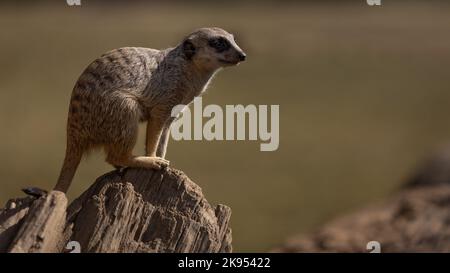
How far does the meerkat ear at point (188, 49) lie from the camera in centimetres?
918

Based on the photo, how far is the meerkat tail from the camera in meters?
8.34

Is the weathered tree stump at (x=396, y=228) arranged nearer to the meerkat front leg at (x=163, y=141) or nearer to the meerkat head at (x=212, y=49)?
the meerkat head at (x=212, y=49)

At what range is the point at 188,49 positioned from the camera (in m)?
9.21

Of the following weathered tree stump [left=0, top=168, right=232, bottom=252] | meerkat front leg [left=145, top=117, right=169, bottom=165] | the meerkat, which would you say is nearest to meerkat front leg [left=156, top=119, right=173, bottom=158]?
the meerkat

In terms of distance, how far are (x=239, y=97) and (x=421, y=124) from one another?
5073 mm

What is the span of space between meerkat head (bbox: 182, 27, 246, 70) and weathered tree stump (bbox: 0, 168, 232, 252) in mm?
1744

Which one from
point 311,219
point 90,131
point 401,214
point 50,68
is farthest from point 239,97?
point 90,131

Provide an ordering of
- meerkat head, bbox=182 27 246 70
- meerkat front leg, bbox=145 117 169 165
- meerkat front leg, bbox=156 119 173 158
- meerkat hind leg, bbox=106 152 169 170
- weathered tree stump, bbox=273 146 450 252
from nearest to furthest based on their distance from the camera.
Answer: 1. meerkat hind leg, bbox=106 152 169 170
2. meerkat front leg, bbox=145 117 169 165
3. meerkat front leg, bbox=156 119 173 158
4. meerkat head, bbox=182 27 246 70
5. weathered tree stump, bbox=273 146 450 252

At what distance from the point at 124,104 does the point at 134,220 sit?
3.62 feet

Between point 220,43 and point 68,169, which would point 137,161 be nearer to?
point 68,169

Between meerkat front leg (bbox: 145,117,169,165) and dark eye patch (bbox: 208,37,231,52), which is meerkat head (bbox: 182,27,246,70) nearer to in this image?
dark eye patch (bbox: 208,37,231,52)

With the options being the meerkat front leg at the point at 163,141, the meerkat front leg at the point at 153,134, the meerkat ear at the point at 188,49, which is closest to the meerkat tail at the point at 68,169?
the meerkat front leg at the point at 153,134

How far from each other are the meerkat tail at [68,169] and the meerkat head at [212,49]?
1.40 m
